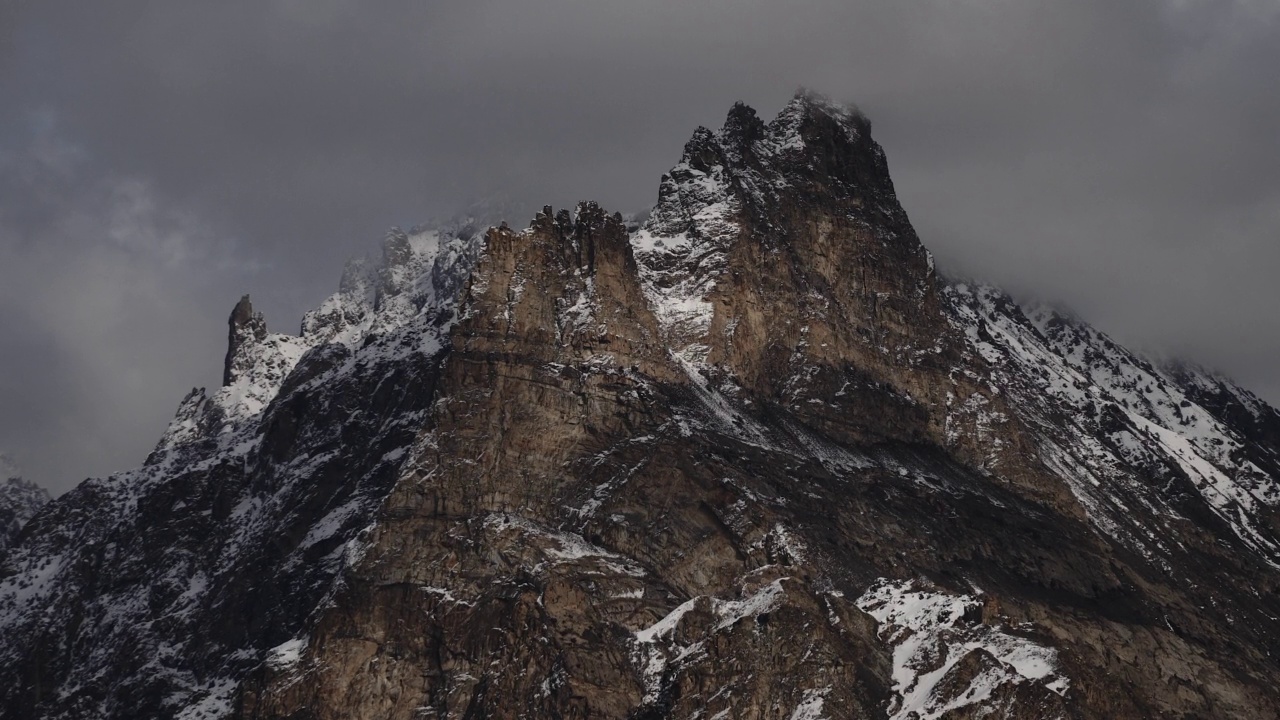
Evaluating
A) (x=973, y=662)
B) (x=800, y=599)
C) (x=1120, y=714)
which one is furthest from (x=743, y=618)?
(x=1120, y=714)

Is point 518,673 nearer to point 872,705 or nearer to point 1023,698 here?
point 872,705

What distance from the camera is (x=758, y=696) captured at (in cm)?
18688

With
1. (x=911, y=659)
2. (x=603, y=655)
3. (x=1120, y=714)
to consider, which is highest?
(x=603, y=655)

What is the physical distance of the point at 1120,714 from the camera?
19088cm

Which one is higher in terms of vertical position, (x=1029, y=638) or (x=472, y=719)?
(x=472, y=719)

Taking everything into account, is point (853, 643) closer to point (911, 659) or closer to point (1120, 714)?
point (911, 659)

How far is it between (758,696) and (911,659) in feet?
60.1

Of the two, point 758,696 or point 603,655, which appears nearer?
point 758,696

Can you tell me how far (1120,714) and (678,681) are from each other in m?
38.4

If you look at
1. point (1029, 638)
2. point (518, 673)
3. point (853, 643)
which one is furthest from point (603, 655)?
point (1029, 638)

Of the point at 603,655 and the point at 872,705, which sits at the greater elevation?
the point at 603,655

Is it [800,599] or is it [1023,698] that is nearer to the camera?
[1023,698]

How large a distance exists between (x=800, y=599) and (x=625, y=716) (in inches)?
739

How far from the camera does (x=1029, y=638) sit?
198625mm
